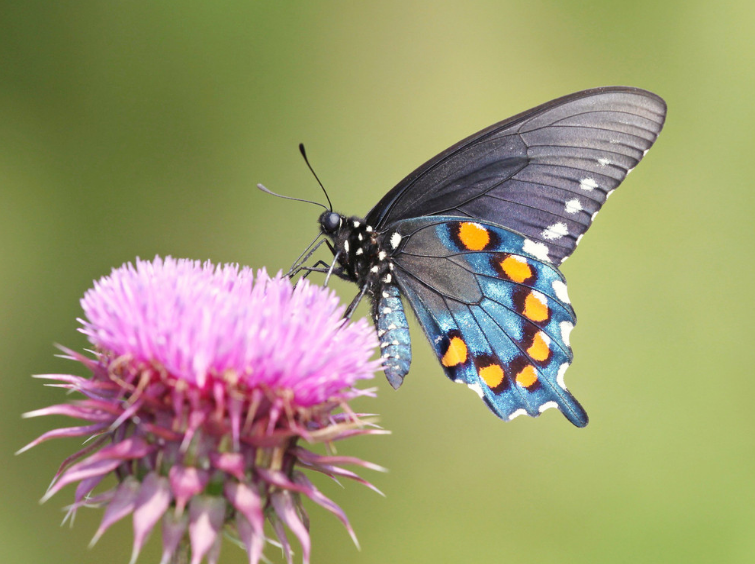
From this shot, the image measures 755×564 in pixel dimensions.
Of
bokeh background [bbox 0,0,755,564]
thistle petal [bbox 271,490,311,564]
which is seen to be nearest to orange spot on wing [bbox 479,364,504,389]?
thistle petal [bbox 271,490,311,564]

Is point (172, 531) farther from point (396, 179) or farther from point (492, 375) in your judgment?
point (396, 179)

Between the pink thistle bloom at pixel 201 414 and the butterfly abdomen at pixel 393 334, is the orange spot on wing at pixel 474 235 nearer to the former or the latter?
the butterfly abdomen at pixel 393 334

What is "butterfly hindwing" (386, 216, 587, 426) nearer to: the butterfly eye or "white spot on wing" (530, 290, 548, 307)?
"white spot on wing" (530, 290, 548, 307)

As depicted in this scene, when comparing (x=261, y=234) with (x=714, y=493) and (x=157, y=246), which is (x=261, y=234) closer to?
(x=157, y=246)

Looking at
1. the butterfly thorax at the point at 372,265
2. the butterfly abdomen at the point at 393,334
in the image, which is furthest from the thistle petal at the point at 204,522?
the butterfly thorax at the point at 372,265

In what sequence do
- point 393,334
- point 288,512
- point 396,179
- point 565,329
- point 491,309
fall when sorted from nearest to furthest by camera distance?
point 288,512 < point 393,334 < point 565,329 < point 491,309 < point 396,179

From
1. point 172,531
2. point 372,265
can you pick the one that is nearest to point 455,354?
point 372,265
